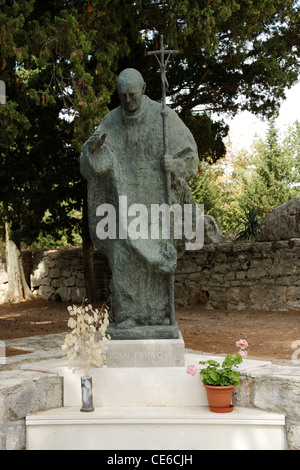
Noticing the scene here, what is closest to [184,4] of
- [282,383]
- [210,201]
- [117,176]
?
[117,176]

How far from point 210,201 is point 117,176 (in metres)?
17.2

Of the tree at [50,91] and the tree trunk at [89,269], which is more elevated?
the tree at [50,91]

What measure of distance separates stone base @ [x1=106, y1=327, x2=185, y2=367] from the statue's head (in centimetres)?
188

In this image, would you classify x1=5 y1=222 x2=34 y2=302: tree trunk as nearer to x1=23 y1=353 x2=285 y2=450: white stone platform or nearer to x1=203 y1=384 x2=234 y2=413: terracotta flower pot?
x1=23 y1=353 x2=285 y2=450: white stone platform

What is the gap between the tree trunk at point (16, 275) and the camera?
47.8 ft

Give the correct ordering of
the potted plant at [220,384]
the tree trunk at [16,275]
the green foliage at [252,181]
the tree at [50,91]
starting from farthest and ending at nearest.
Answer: the green foliage at [252,181] → the tree trunk at [16,275] → the tree at [50,91] → the potted plant at [220,384]

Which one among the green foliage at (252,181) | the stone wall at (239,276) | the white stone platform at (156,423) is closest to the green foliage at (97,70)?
the stone wall at (239,276)

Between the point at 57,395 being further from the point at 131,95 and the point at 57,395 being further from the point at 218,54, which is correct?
the point at 218,54

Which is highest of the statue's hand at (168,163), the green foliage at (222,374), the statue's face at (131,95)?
the statue's face at (131,95)

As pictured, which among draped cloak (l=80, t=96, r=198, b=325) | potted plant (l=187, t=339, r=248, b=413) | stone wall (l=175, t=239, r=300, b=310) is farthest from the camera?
stone wall (l=175, t=239, r=300, b=310)

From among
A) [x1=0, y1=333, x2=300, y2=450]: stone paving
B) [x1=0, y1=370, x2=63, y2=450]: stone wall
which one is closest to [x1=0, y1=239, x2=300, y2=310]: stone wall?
[x1=0, y1=333, x2=300, y2=450]: stone paving
